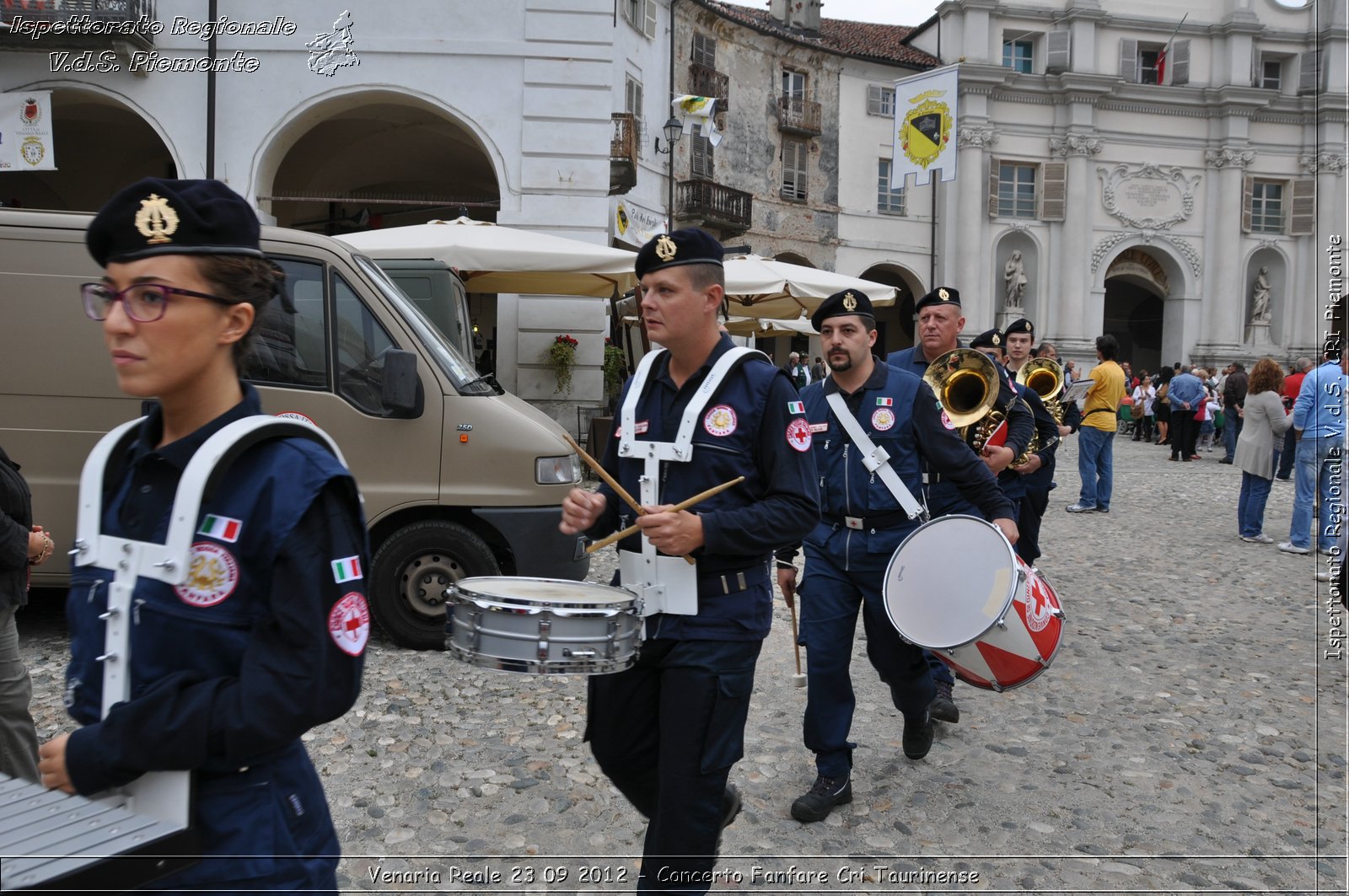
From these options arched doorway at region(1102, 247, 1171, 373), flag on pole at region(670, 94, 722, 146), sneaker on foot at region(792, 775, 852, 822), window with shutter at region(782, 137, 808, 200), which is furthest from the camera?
arched doorway at region(1102, 247, 1171, 373)

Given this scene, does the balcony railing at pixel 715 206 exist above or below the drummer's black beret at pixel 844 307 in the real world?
above

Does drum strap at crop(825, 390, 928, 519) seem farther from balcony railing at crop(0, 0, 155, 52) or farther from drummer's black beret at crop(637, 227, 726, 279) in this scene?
balcony railing at crop(0, 0, 155, 52)

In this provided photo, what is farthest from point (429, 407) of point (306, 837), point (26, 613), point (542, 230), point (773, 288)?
point (542, 230)

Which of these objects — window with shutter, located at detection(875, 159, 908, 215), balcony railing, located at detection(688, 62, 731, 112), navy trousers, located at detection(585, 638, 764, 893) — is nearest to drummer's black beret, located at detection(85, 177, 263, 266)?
navy trousers, located at detection(585, 638, 764, 893)

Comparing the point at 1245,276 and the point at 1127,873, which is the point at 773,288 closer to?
the point at 1127,873

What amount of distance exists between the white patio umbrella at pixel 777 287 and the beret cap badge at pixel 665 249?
32.9 feet

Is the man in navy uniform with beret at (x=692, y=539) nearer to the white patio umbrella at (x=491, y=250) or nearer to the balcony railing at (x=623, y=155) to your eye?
the white patio umbrella at (x=491, y=250)

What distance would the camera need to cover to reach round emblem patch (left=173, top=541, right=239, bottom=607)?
1579mm

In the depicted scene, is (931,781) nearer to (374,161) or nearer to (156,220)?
(156,220)

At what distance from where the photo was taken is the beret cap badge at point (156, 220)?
5.32 feet

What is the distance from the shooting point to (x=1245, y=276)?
130ft

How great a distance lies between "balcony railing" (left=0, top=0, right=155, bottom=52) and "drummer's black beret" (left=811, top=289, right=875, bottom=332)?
15.0m

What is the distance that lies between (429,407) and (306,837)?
472cm

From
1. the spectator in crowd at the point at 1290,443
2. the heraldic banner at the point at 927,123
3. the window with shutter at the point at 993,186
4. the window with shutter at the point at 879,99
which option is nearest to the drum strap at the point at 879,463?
the spectator in crowd at the point at 1290,443
